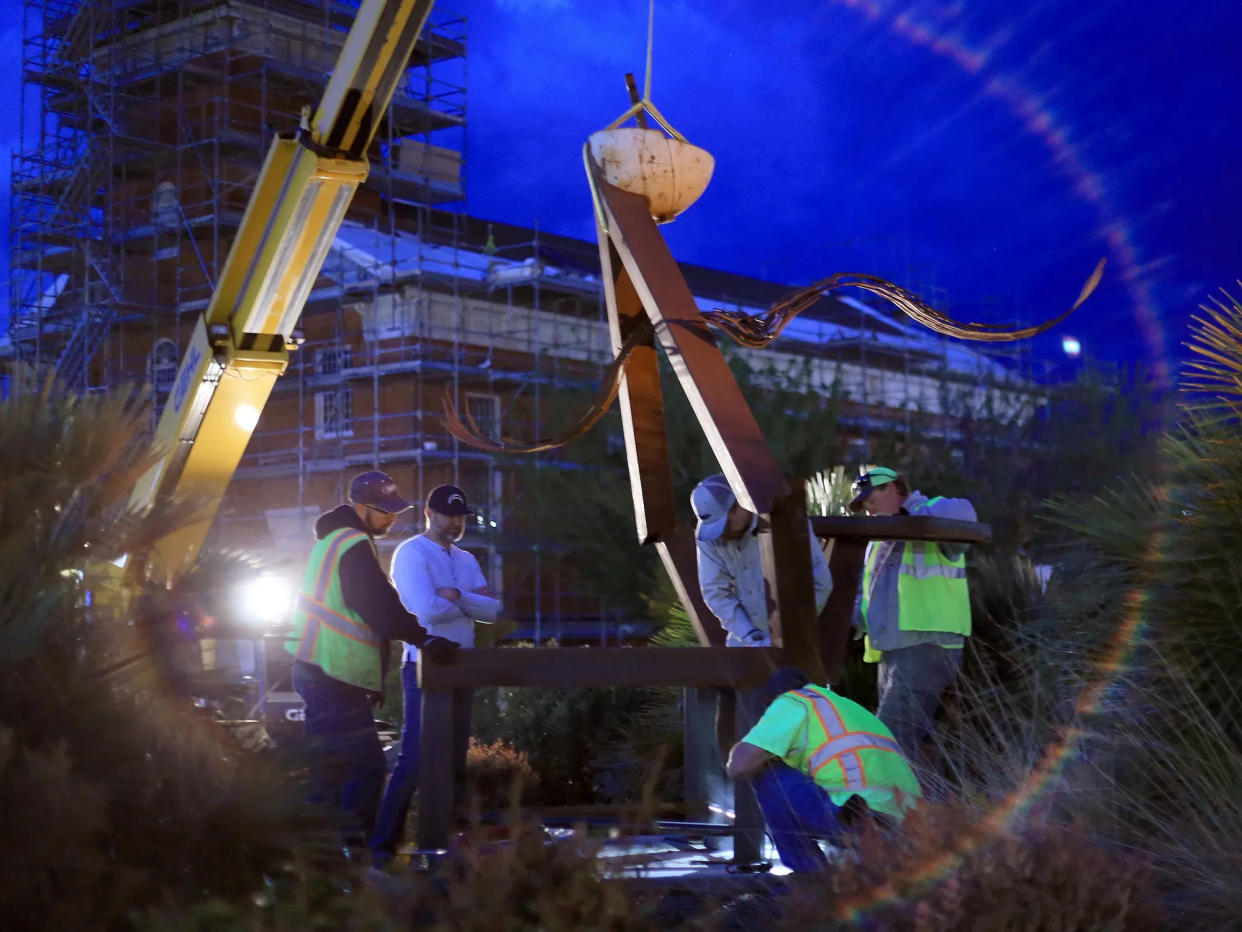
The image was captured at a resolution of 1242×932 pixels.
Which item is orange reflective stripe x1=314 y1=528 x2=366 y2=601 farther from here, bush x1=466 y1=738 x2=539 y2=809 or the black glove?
bush x1=466 y1=738 x2=539 y2=809

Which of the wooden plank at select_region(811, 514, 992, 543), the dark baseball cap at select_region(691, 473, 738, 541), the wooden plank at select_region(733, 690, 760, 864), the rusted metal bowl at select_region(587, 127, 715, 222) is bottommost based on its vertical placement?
the wooden plank at select_region(733, 690, 760, 864)

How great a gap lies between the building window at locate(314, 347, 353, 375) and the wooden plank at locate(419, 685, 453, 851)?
24741 millimetres

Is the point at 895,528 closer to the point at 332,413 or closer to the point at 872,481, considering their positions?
the point at 872,481

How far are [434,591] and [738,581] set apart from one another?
133 centimetres

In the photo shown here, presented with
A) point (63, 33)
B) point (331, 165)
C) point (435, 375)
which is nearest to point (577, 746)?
point (331, 165)

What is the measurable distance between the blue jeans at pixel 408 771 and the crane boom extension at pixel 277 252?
271cm

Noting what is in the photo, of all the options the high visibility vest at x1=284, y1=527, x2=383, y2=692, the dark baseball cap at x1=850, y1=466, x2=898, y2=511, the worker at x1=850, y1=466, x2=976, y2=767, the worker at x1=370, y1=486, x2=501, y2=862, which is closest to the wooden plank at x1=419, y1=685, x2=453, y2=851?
the worker at x1=370, y1=486, x2=501, y2=862

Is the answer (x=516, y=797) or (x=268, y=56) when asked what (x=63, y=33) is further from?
(x=516, y=797)

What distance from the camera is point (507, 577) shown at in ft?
95.0

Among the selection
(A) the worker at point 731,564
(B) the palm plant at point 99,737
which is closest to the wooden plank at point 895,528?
(A) the worker at point 731,564

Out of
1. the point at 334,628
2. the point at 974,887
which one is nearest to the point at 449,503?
the point at 334,628

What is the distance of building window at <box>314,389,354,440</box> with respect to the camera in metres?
29.5

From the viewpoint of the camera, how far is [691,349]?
18.0 ft

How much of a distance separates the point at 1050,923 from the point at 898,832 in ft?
2.13
